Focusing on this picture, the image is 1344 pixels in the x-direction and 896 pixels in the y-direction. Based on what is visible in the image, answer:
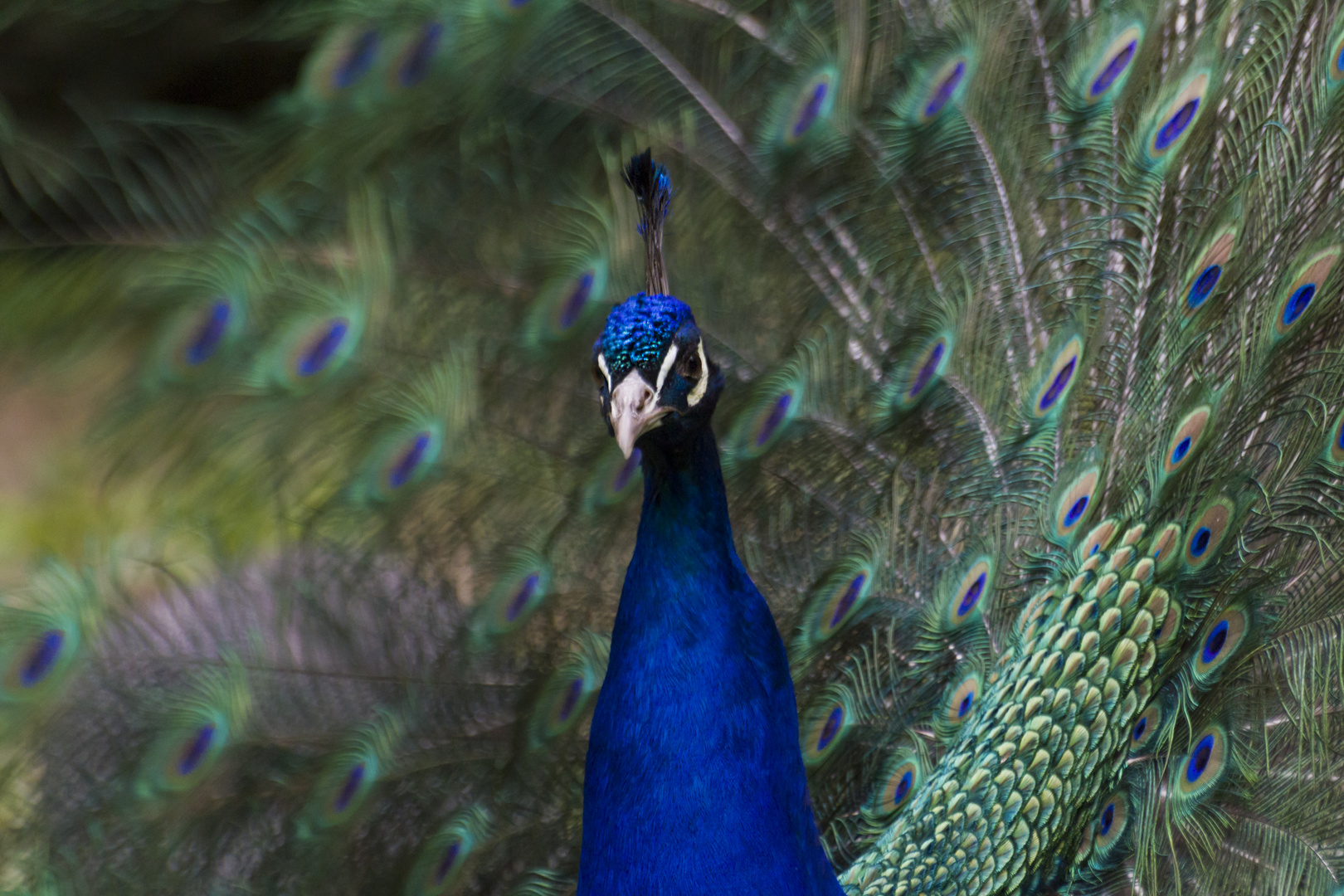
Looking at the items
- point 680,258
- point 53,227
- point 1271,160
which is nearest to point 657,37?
point 680,258

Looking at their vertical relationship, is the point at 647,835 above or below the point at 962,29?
below

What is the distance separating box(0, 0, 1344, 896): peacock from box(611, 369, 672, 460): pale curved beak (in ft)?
0.30

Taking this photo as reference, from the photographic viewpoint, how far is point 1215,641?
55.5 inches

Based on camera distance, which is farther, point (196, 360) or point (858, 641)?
point (858, 641)

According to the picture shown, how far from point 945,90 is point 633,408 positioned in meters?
0.71

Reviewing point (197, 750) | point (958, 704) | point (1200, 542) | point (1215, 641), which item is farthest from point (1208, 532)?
point (197, 750)

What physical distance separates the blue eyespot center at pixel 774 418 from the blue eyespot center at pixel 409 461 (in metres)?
0.40

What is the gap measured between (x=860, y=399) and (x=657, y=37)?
496 millimetres

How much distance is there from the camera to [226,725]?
120 centimetres

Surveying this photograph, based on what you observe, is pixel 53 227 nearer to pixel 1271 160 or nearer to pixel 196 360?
pixel 196 360

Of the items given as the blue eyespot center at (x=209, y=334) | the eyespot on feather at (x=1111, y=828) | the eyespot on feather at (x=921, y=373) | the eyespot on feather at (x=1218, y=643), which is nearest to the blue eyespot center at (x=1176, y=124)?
the eyespot on feather at (x=921, y=373)

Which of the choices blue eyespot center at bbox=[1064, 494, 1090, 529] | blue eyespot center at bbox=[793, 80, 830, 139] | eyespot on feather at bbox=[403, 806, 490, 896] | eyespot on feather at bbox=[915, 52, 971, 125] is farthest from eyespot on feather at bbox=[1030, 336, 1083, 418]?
eyespot on feather at bbox=[403, 806, 490, 896]

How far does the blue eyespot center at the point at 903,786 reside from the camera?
4.90 ft

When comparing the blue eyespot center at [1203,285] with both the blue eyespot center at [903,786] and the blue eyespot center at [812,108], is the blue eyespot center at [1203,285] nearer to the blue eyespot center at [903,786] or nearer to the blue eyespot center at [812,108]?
the blue eyespot center at [812,108]
